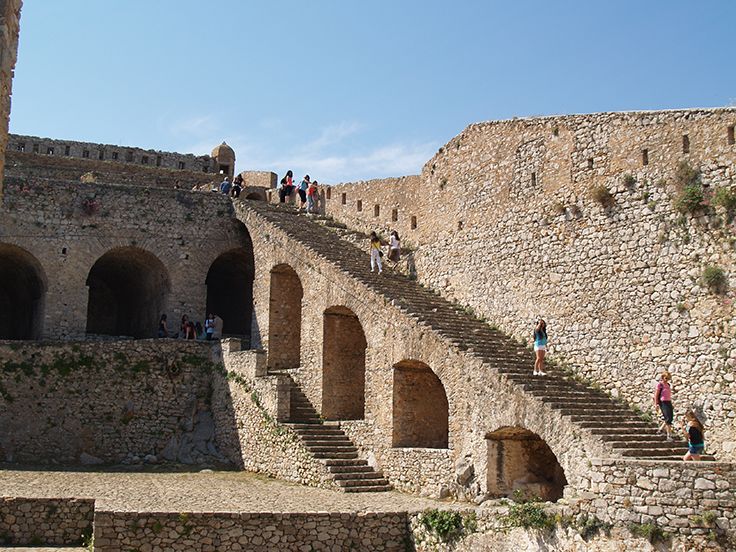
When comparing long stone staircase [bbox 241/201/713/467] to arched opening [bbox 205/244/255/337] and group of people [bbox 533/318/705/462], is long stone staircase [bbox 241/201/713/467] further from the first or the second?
arched opening [bbox 205/244/255/337]

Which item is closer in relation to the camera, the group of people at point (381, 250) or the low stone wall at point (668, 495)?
the low stone wall at point (668, 495)

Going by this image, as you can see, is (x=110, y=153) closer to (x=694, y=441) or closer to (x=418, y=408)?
(x=418, y=408)

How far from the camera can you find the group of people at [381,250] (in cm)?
2236

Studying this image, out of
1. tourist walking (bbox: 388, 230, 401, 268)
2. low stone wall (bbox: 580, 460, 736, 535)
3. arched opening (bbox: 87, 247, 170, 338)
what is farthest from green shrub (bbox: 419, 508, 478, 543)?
arched opening (bbox: 87, 247, 170, 338)

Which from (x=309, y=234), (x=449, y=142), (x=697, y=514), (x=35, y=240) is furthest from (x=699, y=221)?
(x=35, y=240)

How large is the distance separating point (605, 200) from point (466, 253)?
14.8 ft

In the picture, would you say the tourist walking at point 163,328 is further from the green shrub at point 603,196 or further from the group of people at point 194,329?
the green shrub at point 603,196

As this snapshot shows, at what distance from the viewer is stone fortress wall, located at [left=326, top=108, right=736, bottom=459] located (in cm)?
1494

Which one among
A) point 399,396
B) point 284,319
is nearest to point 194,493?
point 399,396

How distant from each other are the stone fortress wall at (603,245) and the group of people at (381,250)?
98 cm

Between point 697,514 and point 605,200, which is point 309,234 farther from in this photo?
point 697,514

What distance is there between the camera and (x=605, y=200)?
56.7 feet

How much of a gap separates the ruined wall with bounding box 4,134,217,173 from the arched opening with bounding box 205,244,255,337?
5.56 metres

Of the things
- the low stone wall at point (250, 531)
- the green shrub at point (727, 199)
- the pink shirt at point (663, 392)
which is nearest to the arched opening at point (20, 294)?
the low stone wall at point (250, 531)
